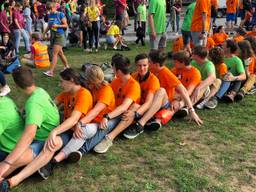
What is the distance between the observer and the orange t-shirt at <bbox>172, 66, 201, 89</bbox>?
618cm

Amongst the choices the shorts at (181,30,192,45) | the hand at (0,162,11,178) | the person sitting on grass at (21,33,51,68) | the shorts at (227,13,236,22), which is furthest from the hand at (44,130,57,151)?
the shorts at (227,13,236,22)

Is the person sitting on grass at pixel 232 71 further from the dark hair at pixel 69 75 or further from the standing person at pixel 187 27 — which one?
the dark hair at pixel 69 75

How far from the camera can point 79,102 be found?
4.59m

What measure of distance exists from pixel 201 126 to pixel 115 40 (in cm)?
778

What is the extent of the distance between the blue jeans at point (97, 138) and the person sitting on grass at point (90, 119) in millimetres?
94

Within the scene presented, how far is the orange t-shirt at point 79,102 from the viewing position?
4.58 m

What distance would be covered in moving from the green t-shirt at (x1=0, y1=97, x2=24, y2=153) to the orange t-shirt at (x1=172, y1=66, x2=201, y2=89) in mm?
2992

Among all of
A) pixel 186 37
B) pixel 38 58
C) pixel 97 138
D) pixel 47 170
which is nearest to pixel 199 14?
pixel 186 37

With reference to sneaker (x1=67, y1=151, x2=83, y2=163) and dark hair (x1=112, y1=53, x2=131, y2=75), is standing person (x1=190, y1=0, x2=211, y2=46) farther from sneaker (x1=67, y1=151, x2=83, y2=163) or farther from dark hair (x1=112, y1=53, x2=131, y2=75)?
sneaker (x1=67, y1=151, x2=83, y2=163)

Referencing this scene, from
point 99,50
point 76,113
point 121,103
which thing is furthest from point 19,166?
point 99,50

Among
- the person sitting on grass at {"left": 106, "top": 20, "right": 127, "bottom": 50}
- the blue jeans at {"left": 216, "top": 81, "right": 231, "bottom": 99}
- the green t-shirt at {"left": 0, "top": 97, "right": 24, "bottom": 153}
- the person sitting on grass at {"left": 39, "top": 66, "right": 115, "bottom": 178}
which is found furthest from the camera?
the person sitting on grass at {"left": 106, "top": 20, "right": 127, "bottom": 50}

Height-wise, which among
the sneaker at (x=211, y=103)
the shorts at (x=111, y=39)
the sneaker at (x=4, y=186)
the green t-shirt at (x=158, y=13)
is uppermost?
the green t-shirt at (x=158, y=13)

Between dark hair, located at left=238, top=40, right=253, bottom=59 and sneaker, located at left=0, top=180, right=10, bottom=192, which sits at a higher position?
dark hair, located at left=238, top=40, right=253, bottom=59

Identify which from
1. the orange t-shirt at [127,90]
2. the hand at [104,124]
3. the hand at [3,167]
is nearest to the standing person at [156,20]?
the orange t-shirt at [127,90]
